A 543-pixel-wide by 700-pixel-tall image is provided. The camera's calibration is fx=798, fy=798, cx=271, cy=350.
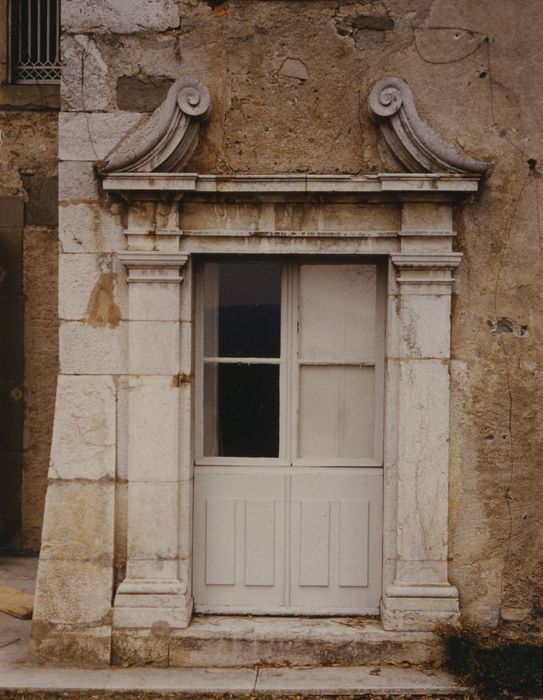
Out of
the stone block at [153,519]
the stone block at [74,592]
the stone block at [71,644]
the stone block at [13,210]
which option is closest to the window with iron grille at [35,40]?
the stone block at [13,210]

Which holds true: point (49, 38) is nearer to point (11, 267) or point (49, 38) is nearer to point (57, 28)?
point (57, 28)

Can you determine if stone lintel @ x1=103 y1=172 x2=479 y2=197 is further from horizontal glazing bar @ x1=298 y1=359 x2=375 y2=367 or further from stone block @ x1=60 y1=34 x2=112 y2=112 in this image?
horizontal glazing bar @ x1=298 y1=359 x2=375 y2=367

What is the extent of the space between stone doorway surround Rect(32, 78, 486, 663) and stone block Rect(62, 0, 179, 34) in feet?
1.30

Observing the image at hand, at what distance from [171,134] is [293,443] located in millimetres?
1978

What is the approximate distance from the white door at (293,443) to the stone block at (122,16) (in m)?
1.43

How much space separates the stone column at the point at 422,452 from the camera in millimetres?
4621

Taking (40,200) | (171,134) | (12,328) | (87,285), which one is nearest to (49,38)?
(40,200)

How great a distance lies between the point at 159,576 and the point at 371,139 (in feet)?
9.32

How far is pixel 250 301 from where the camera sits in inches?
195

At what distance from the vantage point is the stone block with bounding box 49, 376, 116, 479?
470 cm

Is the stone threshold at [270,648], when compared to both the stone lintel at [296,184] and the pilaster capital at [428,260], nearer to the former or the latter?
the pilaster capital at [428,260]

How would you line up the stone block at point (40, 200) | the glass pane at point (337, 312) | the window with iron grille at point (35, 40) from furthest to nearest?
the window with iron grille at point (35, 40)
the stone block at point (40, 200)
the glass pane at point (337, 312)

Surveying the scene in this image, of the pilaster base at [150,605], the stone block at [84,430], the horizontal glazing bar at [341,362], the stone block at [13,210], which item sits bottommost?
the pilaster base at [150,605]

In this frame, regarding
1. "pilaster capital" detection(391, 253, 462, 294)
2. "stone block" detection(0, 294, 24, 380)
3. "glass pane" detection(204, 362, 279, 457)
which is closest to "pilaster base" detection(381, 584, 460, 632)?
"glass pane" detection(204, 362, 279, 457)
